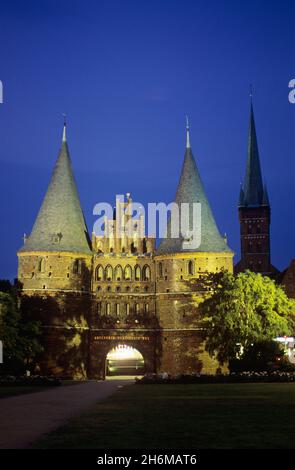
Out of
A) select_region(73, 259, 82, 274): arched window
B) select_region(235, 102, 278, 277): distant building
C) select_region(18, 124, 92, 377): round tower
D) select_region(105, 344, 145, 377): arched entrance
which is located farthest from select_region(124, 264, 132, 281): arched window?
select_region(235, 102, 278, 277): distant building

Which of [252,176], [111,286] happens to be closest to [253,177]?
[252,176]

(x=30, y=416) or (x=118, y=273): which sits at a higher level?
(x=118, y=273)

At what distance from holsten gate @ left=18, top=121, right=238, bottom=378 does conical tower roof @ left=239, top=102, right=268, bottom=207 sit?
4819 centimetres

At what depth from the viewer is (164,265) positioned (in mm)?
66562

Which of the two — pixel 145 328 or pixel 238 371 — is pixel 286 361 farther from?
pixel 145 328

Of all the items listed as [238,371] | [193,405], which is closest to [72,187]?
[238,371]

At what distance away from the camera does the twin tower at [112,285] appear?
64000mm

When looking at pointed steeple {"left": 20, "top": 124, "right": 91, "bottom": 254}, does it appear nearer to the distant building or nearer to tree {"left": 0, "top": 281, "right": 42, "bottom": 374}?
tree {"left": 0, "top": 281, "right": 42, "bottom": 374}

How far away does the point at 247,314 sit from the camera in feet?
169

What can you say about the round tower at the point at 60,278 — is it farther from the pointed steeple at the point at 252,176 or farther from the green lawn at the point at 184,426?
the pointed steeple at the point at 252,176

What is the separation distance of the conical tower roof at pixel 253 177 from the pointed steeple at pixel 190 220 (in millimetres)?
48443

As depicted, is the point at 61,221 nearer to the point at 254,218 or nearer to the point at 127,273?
the point at 127,273

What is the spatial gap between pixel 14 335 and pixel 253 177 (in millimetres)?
70974

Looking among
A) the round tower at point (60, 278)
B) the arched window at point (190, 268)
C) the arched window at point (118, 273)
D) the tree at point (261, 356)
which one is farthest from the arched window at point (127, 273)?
the tree at point (261, 356)
